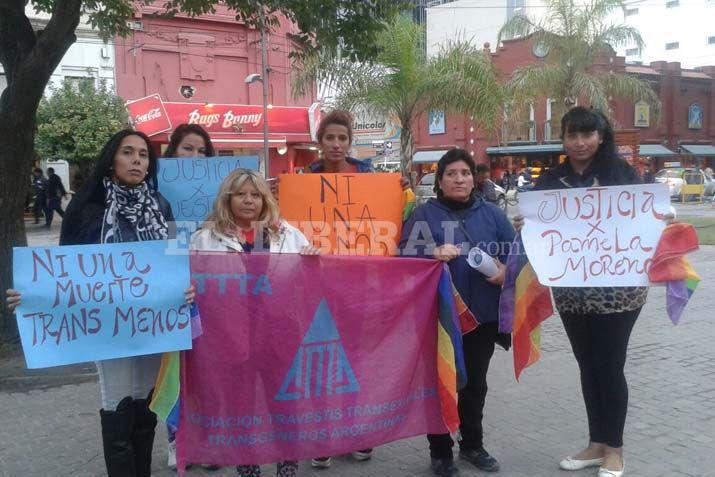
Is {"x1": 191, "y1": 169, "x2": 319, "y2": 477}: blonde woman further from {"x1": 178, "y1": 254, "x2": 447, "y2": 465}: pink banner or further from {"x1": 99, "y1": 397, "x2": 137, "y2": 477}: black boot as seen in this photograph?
{"x1": 99, "y1": 397, "x2": 137, "y2": 477}: black boot

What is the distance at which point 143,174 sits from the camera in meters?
3.37

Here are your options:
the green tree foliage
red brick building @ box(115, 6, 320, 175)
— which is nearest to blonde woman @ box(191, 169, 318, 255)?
the green tree foliage

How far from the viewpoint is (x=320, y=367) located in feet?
11.5

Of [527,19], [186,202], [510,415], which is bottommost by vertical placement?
[510,415]

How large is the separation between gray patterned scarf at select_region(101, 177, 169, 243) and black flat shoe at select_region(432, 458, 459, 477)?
78.4 inches

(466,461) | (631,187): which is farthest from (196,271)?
(631,187)

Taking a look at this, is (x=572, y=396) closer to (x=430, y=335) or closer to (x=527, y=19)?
(x=430, y=335)

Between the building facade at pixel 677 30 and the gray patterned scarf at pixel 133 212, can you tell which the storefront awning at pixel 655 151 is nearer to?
the building facade at pixel 677 30

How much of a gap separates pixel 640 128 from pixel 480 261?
44.9m

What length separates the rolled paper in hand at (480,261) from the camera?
361 centimetres

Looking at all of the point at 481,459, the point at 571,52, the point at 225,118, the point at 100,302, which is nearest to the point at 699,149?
the point at 571,52

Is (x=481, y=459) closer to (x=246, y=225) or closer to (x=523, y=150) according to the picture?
(x=246, y=225)

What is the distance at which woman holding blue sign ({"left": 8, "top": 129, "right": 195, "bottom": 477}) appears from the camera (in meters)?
3.20

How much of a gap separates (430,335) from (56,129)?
19612 millimetres
